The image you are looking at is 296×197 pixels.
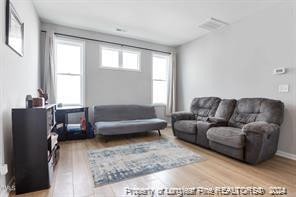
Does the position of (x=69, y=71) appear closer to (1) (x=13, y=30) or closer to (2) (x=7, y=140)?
(1) (x=13, y=30)

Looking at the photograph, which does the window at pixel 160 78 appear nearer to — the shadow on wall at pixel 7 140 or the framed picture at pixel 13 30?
the framed picture at pixel 13 30

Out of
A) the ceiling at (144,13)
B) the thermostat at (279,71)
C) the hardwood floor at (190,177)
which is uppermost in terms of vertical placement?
the ceiling at (144,13)

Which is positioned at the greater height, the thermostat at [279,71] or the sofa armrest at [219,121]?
the thermostat at [279,71]

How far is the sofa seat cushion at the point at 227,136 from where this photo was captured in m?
2.54

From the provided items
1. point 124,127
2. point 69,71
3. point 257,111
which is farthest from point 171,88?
point 69,71

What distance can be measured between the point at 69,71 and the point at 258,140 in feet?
13.7

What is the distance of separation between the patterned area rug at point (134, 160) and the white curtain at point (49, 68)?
1.77m

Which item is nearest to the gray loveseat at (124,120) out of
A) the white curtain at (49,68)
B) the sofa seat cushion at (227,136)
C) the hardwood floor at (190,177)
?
the hardwood floor at (190,177)

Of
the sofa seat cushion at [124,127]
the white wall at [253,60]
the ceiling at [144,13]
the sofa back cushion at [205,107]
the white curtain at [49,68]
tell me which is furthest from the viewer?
the sofa back cushion at [205,107]

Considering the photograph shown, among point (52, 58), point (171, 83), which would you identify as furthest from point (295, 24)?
point (52, 58)

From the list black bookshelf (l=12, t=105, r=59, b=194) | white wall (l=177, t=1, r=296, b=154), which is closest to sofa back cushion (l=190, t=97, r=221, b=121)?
white wall (l=177, t=1, r=296, b=154)

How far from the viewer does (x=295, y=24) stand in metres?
2.78

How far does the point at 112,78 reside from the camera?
15.1 ft

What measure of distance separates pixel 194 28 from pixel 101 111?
3.07 m
